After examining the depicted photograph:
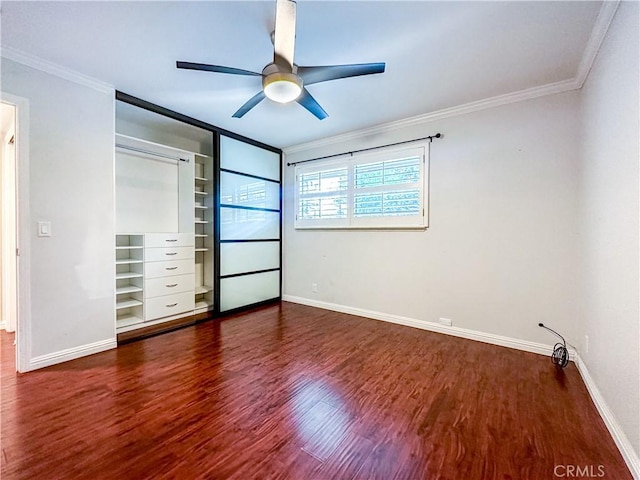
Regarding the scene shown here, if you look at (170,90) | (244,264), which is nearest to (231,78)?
(170,90)

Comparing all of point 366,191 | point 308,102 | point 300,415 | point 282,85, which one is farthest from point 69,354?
point 366,191

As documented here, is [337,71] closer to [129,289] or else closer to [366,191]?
[366,191]

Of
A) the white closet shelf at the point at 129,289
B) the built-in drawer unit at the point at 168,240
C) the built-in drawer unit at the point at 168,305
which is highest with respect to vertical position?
the built-in drawer unit at the point at 168,240

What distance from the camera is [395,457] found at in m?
1.46

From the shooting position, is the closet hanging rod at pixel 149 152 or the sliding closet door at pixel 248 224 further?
the sliding closet door at pixel 248 224

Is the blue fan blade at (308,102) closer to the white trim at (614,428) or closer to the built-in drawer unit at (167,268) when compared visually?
the built-in drawer unit at (167,268)

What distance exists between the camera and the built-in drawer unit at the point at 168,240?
3354mm

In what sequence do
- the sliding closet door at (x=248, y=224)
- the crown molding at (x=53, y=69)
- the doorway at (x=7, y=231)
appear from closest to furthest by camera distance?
the crown molding at (x=53, y=69), the doorway at (x=7, y=231), the sliding closet door at (x=248, y=224)

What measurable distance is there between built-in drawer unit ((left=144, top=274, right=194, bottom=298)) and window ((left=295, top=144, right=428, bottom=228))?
1.86 m

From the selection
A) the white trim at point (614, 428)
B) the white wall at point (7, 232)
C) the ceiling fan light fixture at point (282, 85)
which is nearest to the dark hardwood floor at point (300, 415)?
the white trim at point (614, 428)

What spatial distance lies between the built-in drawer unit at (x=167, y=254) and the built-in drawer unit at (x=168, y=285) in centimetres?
24

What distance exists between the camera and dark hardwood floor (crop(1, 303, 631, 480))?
4.60 ft

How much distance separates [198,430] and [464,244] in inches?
117

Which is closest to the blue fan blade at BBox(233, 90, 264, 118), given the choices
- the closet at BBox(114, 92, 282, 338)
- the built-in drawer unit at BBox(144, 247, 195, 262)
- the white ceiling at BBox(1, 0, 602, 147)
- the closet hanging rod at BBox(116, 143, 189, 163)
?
the white ceiling at BBox(1, 0, 602, 147)
